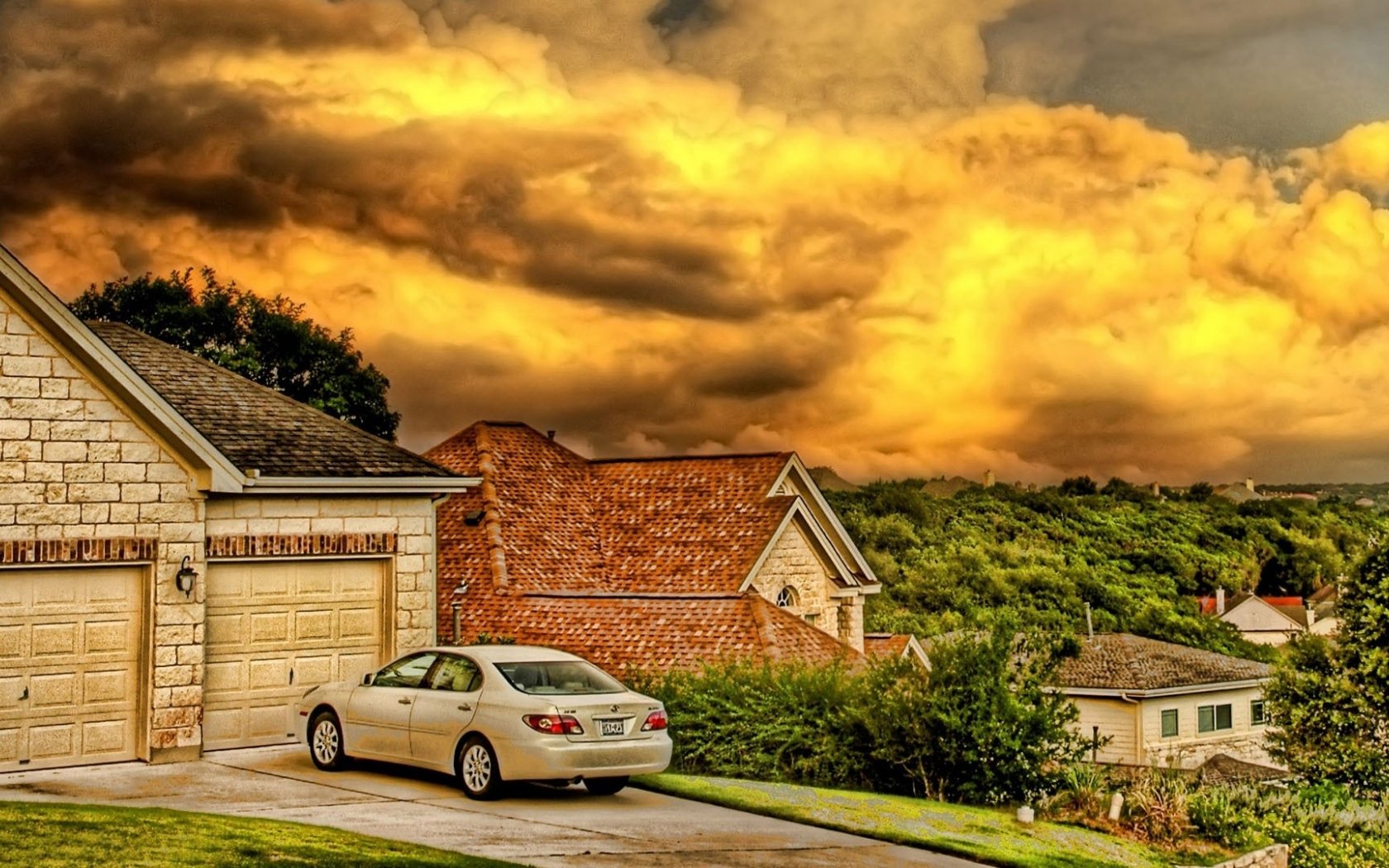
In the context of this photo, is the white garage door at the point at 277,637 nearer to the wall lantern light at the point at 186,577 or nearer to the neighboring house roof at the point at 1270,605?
the wall lantern light at the point at 186,577

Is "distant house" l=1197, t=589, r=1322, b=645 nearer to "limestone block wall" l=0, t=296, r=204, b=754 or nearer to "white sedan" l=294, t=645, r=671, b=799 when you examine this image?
"white sedan" l=294, t=645, r=671, b=799

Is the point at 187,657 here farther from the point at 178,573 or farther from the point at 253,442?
the point at 253,442

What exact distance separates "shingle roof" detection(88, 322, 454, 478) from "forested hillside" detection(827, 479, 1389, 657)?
39.4 meters

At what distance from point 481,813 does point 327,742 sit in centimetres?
360

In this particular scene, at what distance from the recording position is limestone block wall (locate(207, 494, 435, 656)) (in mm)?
20061

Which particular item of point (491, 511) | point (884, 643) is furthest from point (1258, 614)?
point (491, 511)

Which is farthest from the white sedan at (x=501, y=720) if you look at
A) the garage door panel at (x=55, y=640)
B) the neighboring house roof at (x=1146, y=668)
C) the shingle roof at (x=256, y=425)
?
the neighboring house roof at (x=1146, y=668)

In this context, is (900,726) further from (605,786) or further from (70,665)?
(70,665)

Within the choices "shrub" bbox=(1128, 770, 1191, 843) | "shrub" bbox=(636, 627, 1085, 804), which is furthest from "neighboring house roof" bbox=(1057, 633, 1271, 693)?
"shrub" bbox=(636, 627, 1085, 804)

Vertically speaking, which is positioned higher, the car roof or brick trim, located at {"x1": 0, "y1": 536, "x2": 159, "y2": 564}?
brick trim, located at {"x1": 0, "y1": 536, "x2": 159, "y2": 564}

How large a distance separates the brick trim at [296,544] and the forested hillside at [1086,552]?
132 feet

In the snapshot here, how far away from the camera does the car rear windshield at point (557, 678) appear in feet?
53.4

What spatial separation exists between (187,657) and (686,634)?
29.6 feet

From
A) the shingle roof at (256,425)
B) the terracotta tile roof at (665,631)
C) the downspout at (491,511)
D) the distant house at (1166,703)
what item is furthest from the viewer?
the distant house at (1166,703)
